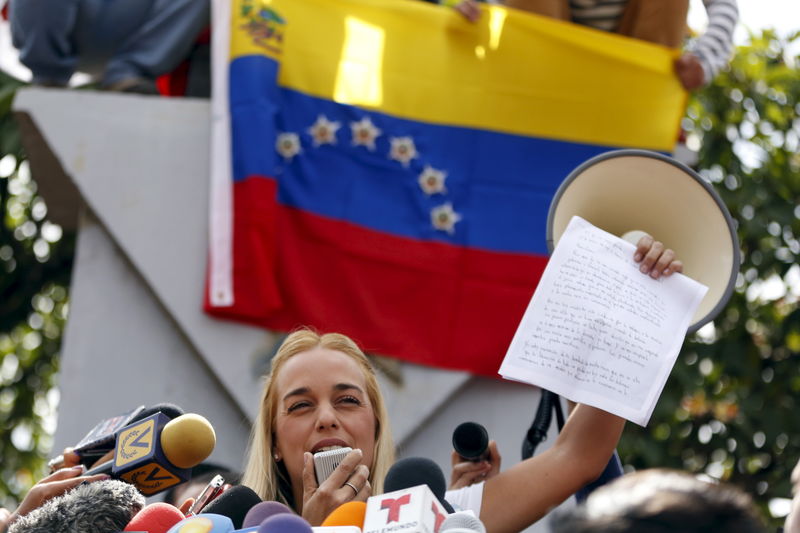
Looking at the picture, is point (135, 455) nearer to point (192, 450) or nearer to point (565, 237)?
point (192, 450)

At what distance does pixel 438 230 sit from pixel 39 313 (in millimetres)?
3062

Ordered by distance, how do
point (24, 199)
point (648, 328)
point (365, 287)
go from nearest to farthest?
point (648, 328) → point (365, 287) → point (24, 199)

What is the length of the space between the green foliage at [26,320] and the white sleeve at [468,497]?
4.41 m

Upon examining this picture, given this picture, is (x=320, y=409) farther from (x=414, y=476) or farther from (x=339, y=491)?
(x=414, y=476)

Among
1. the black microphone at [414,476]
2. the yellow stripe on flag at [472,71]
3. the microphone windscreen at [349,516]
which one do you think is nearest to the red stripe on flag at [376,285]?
the yellow stripe on flag at [472,71]

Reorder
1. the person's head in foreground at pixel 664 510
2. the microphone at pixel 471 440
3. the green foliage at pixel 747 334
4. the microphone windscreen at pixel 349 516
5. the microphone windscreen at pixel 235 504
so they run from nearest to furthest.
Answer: the person's head in foreground at pixel 664 510
the microphone windscreen at pixel 349 516
the microphone windscreen at pixel 235 504
the microphone at pixel 471 440
the green foliage at pixel 747 334

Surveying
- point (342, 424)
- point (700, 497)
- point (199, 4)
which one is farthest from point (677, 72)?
point (700, 497)

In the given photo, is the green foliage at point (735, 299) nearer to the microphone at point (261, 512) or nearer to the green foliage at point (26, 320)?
the green foliage at point (26, 320)

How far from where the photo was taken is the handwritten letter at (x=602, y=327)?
8.09 feet

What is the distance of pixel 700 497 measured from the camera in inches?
53.4

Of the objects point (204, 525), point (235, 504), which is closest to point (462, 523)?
point (204, 525)

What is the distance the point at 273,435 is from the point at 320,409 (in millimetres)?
175

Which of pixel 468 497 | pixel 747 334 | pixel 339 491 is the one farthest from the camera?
pixel 747 334

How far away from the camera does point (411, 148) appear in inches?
199
